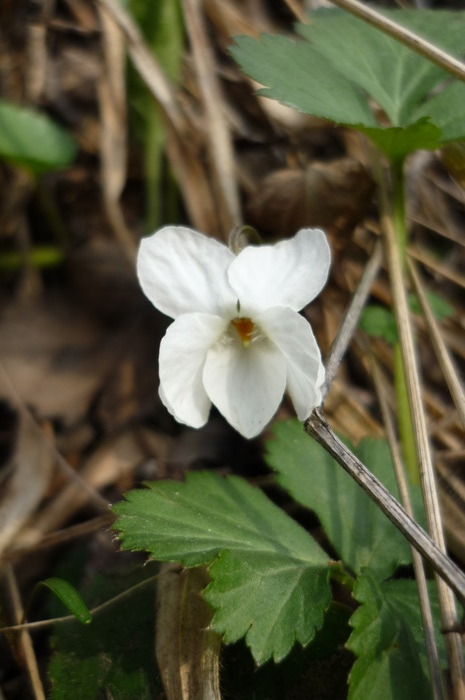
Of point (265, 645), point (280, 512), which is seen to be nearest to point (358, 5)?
point (280, 512)

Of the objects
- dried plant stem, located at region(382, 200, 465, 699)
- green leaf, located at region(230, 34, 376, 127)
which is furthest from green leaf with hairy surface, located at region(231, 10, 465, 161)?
dried plant stem, located at region(382, 200, 465, 699)

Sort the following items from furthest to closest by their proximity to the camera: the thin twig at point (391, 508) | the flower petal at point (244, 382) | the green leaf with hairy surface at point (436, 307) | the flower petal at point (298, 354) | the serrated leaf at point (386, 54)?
the green leaf with hairy surface at point (436, 307), the serrated leaf at point (386, 54), the flower petal at point (244, 382), the flower petal at point (298, 354), the thin twig at point (391, 508)

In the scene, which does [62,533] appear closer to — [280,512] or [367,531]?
[280,512]

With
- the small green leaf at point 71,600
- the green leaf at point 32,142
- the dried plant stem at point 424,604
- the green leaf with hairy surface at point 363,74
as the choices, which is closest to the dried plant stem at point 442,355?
the dried plant stem at point 424,604

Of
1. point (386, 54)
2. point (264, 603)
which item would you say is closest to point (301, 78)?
point (386, 54)

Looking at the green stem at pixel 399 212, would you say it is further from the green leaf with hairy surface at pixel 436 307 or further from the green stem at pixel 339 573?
the green stem at pixel 339 573
